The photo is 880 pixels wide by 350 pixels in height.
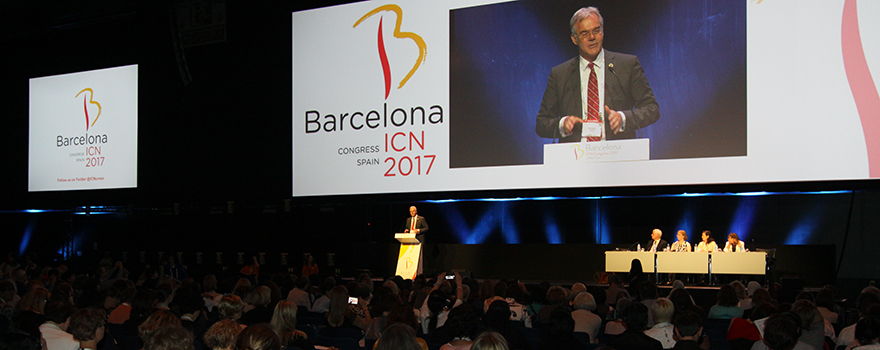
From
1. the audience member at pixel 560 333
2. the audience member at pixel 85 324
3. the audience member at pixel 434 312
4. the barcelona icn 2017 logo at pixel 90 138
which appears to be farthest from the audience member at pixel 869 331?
the barcelona icn 2017 logo at pixel 90 138

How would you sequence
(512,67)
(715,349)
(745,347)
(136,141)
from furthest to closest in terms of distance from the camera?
(136,141) → (512,67) → (715,349) → (745,347)

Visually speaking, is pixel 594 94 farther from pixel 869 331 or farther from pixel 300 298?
pixel 869 331

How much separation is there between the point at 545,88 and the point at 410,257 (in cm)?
331

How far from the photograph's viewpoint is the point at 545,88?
10.2 m

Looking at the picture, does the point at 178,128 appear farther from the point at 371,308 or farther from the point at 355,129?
the point at 371,308

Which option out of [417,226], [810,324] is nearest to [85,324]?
[810,324]

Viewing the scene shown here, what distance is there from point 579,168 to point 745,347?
5.26 meters

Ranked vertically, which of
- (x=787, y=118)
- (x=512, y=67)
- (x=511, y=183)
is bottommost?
(x=511, y=183)

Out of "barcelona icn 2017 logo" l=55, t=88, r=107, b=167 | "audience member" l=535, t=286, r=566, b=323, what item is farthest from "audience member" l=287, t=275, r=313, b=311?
"barcelona icn 2017 logo" l=55, t=88, r=107, b=167

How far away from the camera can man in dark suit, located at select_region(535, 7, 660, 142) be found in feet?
31.8

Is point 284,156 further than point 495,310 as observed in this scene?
Yes

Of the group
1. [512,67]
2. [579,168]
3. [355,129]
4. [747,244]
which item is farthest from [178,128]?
[747,244]

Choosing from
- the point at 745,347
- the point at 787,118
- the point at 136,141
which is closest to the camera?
the point at 745,347

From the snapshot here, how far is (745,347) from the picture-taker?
464cm
